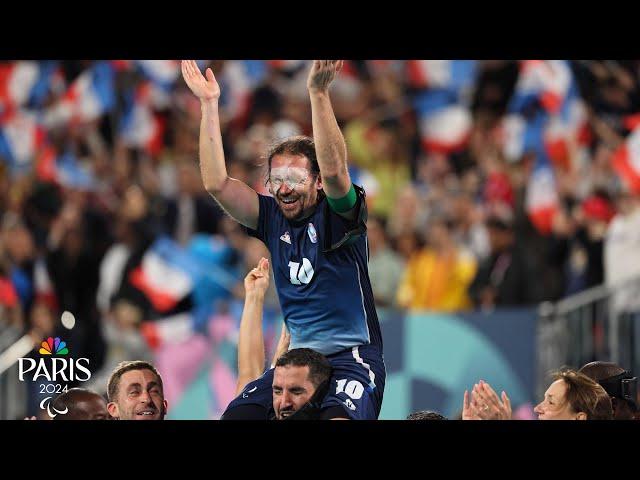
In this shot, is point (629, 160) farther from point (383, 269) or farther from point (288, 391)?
point (288, 391)

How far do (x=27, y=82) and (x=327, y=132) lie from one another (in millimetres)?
10101

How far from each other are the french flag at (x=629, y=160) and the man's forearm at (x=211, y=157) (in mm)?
6996

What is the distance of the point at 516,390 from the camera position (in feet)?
34.6

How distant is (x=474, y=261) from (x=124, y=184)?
13.2 feet

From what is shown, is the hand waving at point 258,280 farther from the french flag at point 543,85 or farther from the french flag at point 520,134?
the french flag at point 543,85

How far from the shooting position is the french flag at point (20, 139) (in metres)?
14.9

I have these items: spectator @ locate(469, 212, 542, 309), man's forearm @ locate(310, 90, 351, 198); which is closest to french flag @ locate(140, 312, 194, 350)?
spectator @ locate(469, 212, 542, 309)

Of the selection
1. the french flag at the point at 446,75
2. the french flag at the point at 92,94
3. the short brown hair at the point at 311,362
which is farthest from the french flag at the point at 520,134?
the short brown hair at the point at 311,362

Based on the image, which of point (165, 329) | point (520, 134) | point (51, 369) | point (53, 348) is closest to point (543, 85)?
point (520, 134)

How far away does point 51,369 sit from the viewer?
879 centimetres
